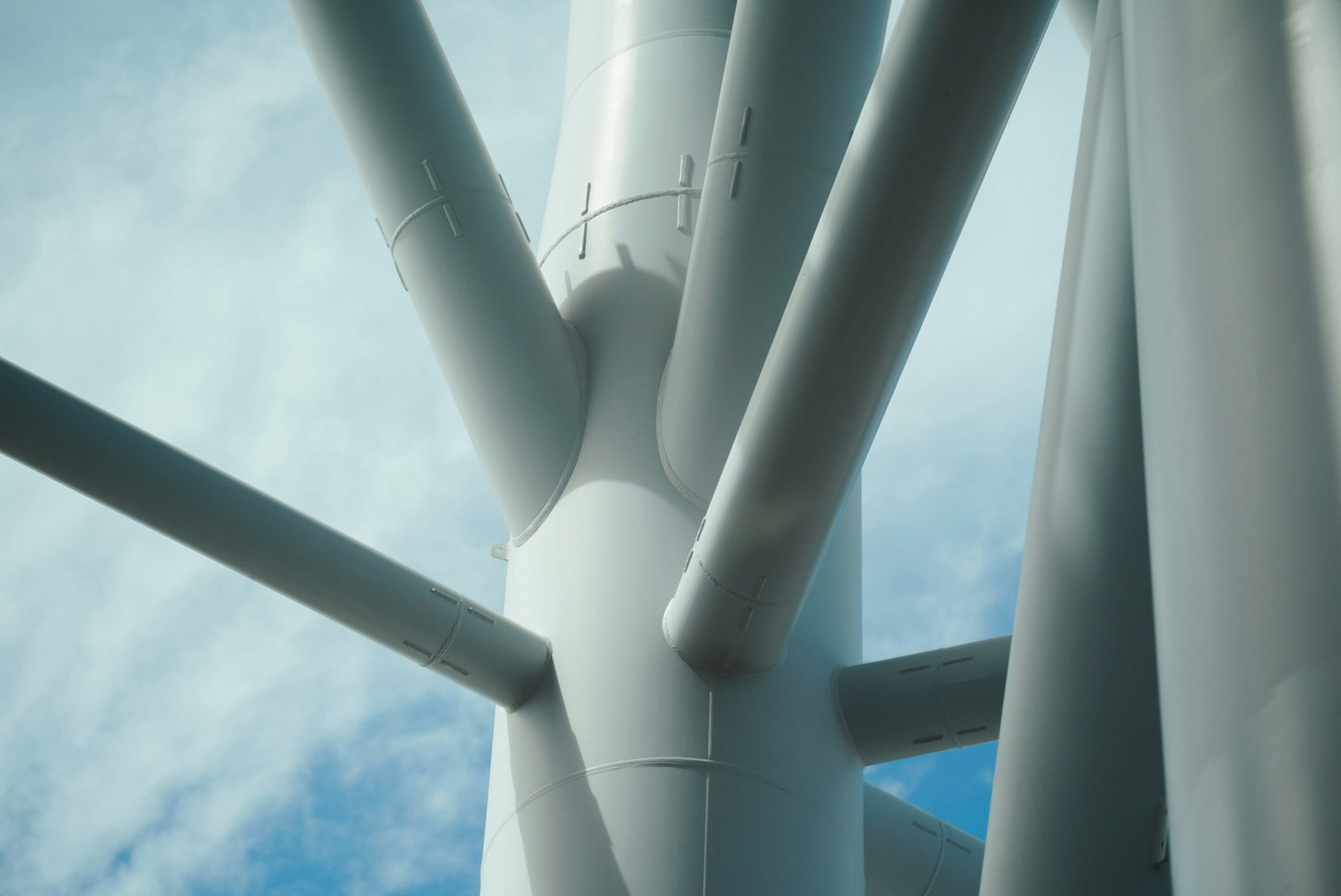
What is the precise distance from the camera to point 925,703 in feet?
17.7

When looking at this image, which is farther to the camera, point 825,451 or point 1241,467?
point 825,451

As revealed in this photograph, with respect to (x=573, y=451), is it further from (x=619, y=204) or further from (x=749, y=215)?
(x=619, y=204)

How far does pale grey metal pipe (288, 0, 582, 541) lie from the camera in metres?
5.67

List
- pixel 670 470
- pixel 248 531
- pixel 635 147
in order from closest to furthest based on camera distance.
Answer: pixel 248 531
pixel 670 470
pixel 635 147

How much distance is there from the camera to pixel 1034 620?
2973 millimetres

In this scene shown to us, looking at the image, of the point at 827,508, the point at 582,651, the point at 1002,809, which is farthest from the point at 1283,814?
the point at 582,651

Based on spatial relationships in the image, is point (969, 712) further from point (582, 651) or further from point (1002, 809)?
point (1002, 809)

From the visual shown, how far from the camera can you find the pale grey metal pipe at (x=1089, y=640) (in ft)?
9.00

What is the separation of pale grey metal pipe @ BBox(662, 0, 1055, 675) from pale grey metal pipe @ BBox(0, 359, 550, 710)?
94 centimetres

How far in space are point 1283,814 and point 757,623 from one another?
132 inches

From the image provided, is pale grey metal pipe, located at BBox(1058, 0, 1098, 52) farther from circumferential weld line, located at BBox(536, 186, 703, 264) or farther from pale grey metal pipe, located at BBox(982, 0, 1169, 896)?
pale grey metal pipe, located at BBox(982, 0, 1169, 896)

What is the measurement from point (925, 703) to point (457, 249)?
283 cm

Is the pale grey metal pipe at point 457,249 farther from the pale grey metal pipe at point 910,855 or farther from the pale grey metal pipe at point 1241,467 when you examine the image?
the pale grey metal pipe at point 1241,467

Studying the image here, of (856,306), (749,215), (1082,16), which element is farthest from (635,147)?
(856,306)
